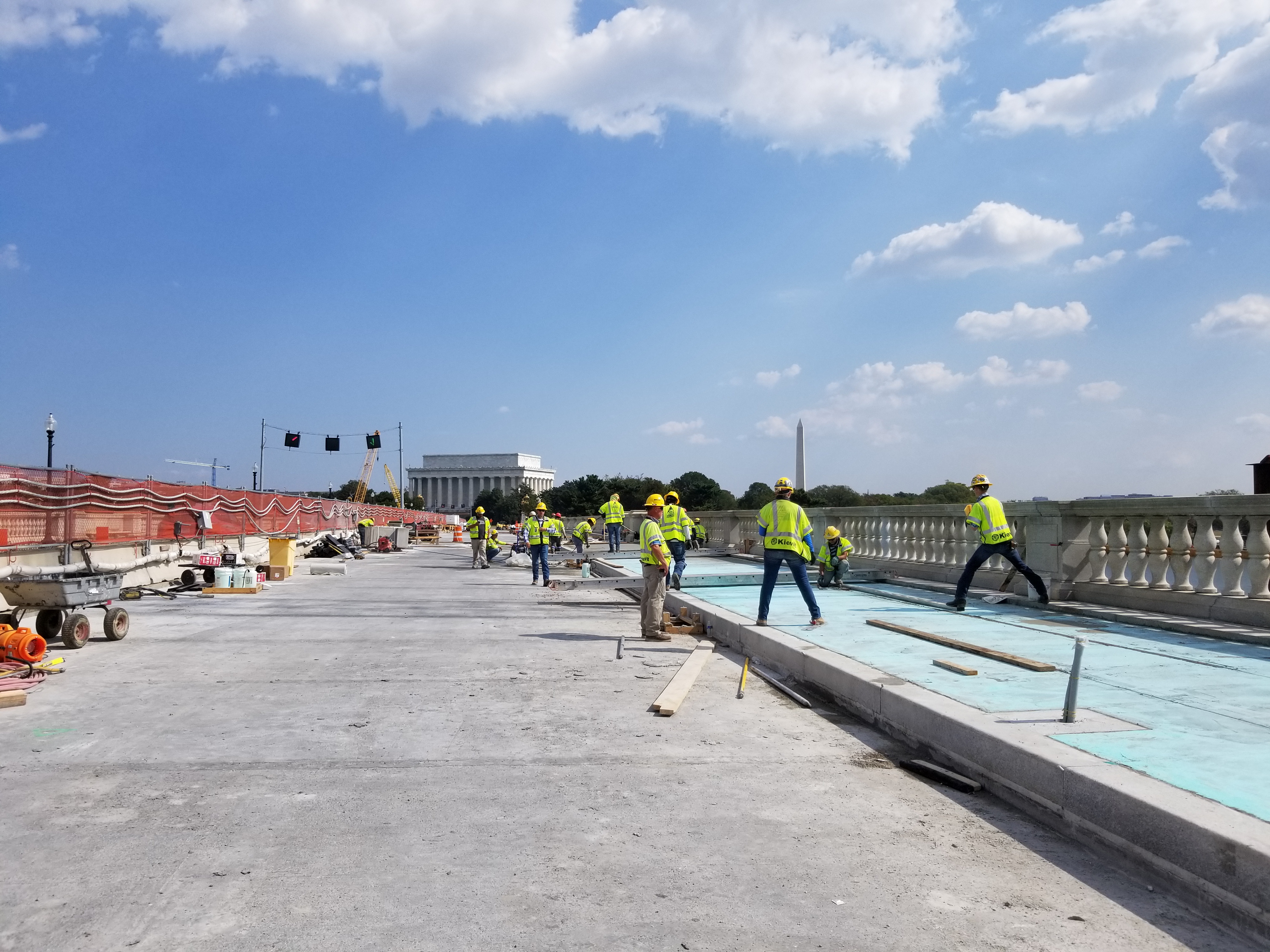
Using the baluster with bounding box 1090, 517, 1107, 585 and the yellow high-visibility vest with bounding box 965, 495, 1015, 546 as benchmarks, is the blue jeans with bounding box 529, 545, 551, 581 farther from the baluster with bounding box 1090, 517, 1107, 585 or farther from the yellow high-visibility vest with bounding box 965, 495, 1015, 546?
the baluster with bounding box 1090, 517, 1107, 585

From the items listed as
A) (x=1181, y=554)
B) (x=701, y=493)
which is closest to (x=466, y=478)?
(x=701, y=493)

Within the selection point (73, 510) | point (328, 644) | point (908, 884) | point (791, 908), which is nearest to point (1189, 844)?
point (908, 884)

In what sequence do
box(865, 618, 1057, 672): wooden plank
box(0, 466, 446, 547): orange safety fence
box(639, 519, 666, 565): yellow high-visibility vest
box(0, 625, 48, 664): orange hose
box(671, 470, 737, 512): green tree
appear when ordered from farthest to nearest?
1. box(671, 470, 737, 512): green tree
2. box(0, 466, 446, 547): orange safety fence
3. box(639, 519, 666, 565): yellow high-visibility vest
4. box(0, 625, 48, 664): orange hose
5. box(865, 618, 1057, 672): wooden plank

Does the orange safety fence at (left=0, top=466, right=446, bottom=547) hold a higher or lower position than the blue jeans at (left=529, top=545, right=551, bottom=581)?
higher

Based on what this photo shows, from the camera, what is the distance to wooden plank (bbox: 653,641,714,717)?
7.35m

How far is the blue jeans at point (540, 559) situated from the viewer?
72.8ft

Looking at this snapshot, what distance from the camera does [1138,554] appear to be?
35.6 ft

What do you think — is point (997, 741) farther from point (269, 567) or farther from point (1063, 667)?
point (269, 567)

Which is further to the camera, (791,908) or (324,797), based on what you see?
(324,797)

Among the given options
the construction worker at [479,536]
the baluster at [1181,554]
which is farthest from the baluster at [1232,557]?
the construction worker at [479,536]

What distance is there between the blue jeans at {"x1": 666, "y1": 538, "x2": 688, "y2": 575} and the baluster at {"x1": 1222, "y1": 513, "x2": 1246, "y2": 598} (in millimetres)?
8833

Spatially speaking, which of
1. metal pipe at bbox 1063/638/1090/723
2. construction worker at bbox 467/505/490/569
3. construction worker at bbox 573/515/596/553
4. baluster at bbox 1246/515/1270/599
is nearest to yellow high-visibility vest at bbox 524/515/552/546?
construction worker at bbox 467/505/490/569

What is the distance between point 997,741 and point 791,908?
2191 mm

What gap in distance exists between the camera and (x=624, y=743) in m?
6.35
